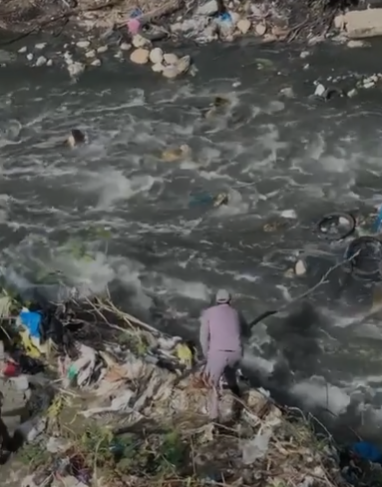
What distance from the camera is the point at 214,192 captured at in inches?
464

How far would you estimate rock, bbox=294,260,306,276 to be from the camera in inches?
422

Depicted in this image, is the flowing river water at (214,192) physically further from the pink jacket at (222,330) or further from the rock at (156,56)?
the pink jacket at (222,330)

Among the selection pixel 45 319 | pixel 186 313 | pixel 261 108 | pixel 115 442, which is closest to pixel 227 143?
pixel 261 108

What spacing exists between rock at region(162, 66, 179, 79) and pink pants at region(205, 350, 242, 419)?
5.60m

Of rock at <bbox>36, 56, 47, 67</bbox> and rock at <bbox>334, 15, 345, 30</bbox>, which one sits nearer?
rock at <bbox>334, 15, 345, 30</bbox>

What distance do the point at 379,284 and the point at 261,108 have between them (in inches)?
128

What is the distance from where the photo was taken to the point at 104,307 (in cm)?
1034

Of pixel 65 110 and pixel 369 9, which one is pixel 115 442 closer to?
pixel 65 110

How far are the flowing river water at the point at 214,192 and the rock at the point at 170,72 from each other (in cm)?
11

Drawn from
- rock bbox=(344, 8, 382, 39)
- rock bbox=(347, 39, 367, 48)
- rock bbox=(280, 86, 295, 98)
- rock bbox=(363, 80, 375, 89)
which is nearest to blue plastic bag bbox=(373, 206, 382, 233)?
rock bbox=(363, 80, 375, 89)

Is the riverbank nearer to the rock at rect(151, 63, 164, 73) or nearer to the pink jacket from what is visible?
the rock at rect(151, 63, 164, 73)

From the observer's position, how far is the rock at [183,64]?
1363 cm

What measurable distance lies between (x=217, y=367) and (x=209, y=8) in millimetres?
6797

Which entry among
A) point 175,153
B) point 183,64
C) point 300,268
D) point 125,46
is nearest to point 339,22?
point 183,64
